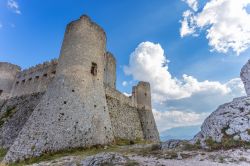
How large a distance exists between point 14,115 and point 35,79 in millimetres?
6054

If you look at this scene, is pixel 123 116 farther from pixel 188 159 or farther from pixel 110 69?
pixel 188 159

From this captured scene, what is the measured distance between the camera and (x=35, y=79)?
29797 millimetres

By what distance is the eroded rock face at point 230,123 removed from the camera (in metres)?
11.6

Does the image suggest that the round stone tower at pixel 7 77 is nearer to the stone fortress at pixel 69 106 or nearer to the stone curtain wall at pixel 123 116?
the stone fortress at pixel 69 106

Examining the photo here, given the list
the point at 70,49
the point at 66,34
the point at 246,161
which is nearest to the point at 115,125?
the point at 70,49

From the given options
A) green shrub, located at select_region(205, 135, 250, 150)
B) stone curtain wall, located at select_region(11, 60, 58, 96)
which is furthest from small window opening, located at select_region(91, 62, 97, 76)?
green shrub, located at select_region(205, 135, 250, 150)

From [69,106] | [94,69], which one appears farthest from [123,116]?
[69,106]

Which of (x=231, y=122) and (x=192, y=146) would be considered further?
(x=231, y=122)

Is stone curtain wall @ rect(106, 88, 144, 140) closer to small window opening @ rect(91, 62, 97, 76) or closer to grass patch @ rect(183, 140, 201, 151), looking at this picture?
small window opening @ rect(91, 62, 97, 76)

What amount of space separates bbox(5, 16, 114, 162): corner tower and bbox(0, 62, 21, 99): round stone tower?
57.1 feet

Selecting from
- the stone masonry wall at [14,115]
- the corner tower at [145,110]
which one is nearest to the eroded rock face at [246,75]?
the corner tower at [145,110]

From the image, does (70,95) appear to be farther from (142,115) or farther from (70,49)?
(142,115)

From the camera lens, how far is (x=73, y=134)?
684 inches

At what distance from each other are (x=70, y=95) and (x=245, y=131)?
1488 cm
